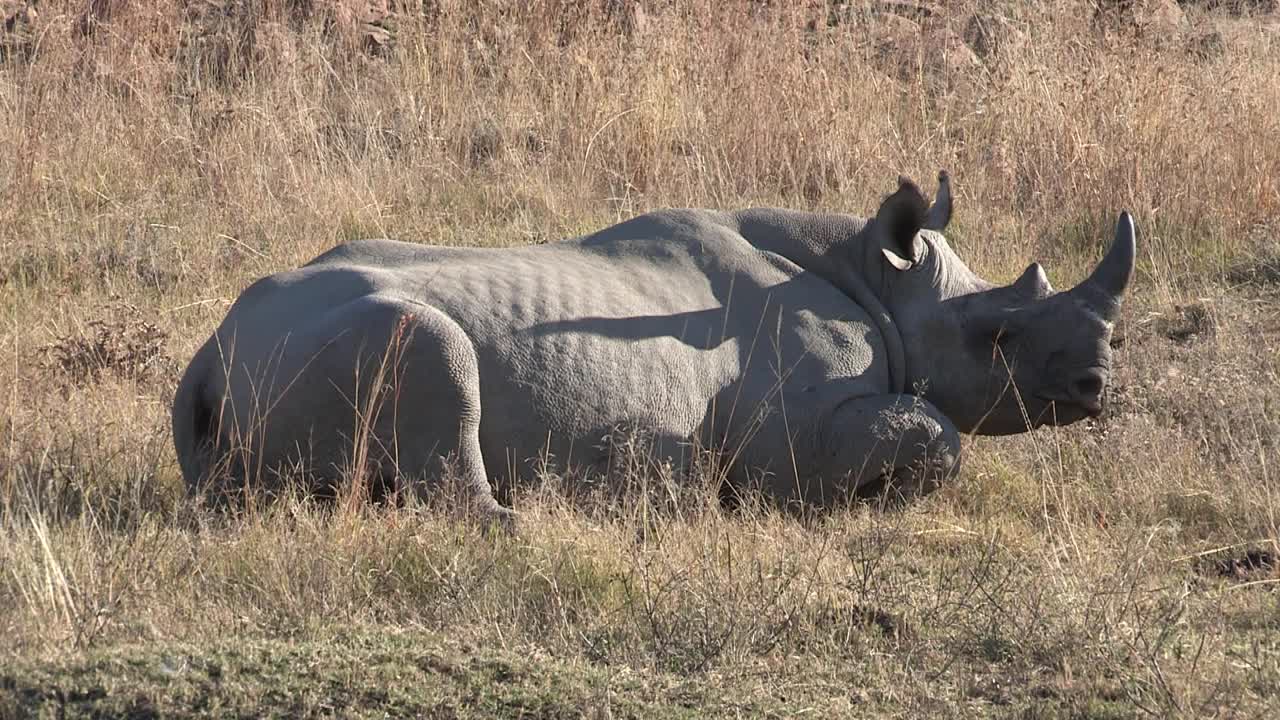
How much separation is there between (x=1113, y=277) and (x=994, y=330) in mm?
519

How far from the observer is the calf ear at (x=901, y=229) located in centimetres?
701

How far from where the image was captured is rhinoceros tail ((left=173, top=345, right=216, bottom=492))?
616 cm

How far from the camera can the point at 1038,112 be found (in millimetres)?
11125

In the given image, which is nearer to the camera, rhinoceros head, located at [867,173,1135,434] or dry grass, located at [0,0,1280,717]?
dry grass, located at [0,0,1280,717]

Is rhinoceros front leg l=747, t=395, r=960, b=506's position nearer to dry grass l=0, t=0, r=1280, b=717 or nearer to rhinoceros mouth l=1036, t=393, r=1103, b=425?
dry grass l=0, t=0, r=1280, b=717

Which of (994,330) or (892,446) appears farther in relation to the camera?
(994,330)

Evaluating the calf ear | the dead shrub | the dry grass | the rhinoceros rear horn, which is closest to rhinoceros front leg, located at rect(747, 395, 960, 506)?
the dry grass

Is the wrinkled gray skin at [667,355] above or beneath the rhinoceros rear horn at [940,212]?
beneath

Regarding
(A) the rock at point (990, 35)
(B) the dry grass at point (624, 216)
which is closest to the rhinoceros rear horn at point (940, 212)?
(B) the dry grass at point (624, 216)

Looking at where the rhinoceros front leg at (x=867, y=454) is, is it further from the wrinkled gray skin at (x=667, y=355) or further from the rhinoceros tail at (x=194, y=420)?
the rhinoceros tail at (x=194, y=420)

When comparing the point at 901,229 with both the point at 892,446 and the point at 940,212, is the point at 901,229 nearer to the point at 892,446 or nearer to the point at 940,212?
the point at 940,212

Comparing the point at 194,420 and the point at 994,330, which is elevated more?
the point at 994,330

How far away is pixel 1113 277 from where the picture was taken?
698 centimetres

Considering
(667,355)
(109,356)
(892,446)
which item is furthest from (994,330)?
(109,356)
